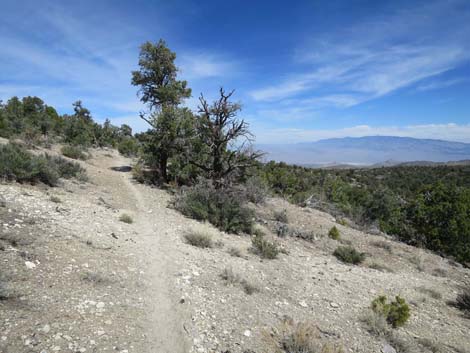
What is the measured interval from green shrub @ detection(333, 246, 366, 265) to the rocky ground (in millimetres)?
427

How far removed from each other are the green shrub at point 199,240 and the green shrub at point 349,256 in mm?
5031

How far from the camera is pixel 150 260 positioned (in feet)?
20.9

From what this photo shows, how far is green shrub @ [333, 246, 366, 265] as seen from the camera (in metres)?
9.55

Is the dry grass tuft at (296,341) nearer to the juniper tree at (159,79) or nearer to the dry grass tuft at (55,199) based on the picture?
the dry grass tuft at (55,199)

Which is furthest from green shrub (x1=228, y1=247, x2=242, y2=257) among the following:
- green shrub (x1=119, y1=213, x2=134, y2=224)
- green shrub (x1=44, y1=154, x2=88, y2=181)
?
green shrub (x1=44, y1=154, x2=88, y2=181)

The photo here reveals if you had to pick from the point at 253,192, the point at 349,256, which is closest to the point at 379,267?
the point at 349,256

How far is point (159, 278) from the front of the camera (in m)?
5.61

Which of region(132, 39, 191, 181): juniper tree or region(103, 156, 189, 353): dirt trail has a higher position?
region(132, 39, 191, 181): juniper tree

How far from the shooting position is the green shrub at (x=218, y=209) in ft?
34.5

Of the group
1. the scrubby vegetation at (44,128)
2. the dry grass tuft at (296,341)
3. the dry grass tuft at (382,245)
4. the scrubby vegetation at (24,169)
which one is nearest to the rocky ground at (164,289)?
the dry grass tuft at (296,341)

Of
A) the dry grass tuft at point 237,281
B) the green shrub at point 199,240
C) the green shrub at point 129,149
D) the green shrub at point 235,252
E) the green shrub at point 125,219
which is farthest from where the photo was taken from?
the green shrub at point 129,149

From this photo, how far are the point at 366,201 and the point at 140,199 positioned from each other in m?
21.1

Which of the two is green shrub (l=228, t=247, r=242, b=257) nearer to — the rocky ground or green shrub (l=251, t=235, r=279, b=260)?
the rocky ground

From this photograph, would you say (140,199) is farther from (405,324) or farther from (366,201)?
(366,201)
